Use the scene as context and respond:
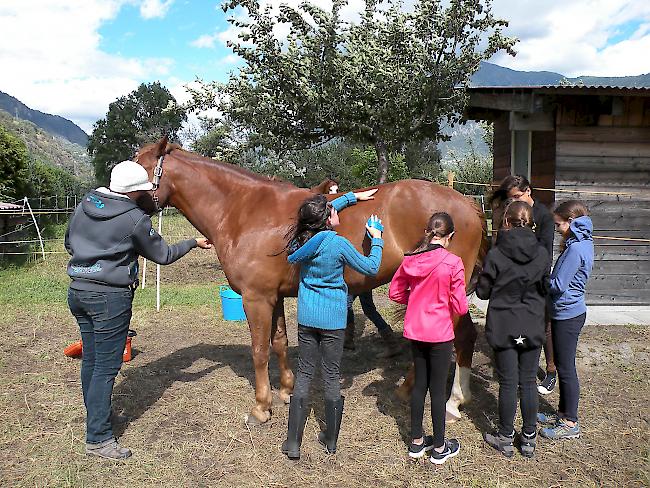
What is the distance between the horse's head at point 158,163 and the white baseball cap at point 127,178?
69 cm

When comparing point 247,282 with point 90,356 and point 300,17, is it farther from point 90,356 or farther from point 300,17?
point 300,17

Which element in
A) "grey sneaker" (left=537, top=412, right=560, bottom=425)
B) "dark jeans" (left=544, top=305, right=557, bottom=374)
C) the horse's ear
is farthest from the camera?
"dark jeans" (left=544, top=305, right=557, bottom=374)

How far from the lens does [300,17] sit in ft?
28.6

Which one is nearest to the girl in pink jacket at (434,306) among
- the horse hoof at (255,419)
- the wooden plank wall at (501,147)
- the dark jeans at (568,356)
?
the dark jeans at (568,356)

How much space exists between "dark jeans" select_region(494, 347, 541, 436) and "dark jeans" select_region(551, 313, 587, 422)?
0.32m

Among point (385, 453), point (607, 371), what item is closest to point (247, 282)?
point (385, 453)

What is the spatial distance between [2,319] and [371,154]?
49.5 feet

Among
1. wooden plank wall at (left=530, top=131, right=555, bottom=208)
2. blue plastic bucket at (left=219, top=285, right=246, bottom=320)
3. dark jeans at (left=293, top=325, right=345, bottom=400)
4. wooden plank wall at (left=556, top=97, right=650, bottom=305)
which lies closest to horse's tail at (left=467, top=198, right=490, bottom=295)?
dark jeans at (left=293, top=325, right=345, bottom=400)

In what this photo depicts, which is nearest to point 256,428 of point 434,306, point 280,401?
point 280,401

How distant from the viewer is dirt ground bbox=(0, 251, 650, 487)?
9.64 ft

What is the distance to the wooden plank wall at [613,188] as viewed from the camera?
702 centimetres

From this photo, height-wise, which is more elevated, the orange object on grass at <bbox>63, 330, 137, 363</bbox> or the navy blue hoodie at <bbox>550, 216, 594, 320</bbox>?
the navy blue hoodie at <bbox>550, 216, 594, 320</bbox>

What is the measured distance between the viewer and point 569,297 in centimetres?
320

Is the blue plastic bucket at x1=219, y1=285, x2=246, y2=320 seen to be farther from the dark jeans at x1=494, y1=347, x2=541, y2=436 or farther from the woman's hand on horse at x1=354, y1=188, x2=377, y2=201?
the dark jeans at x1=494, y1=347, x2=541, y2=436
